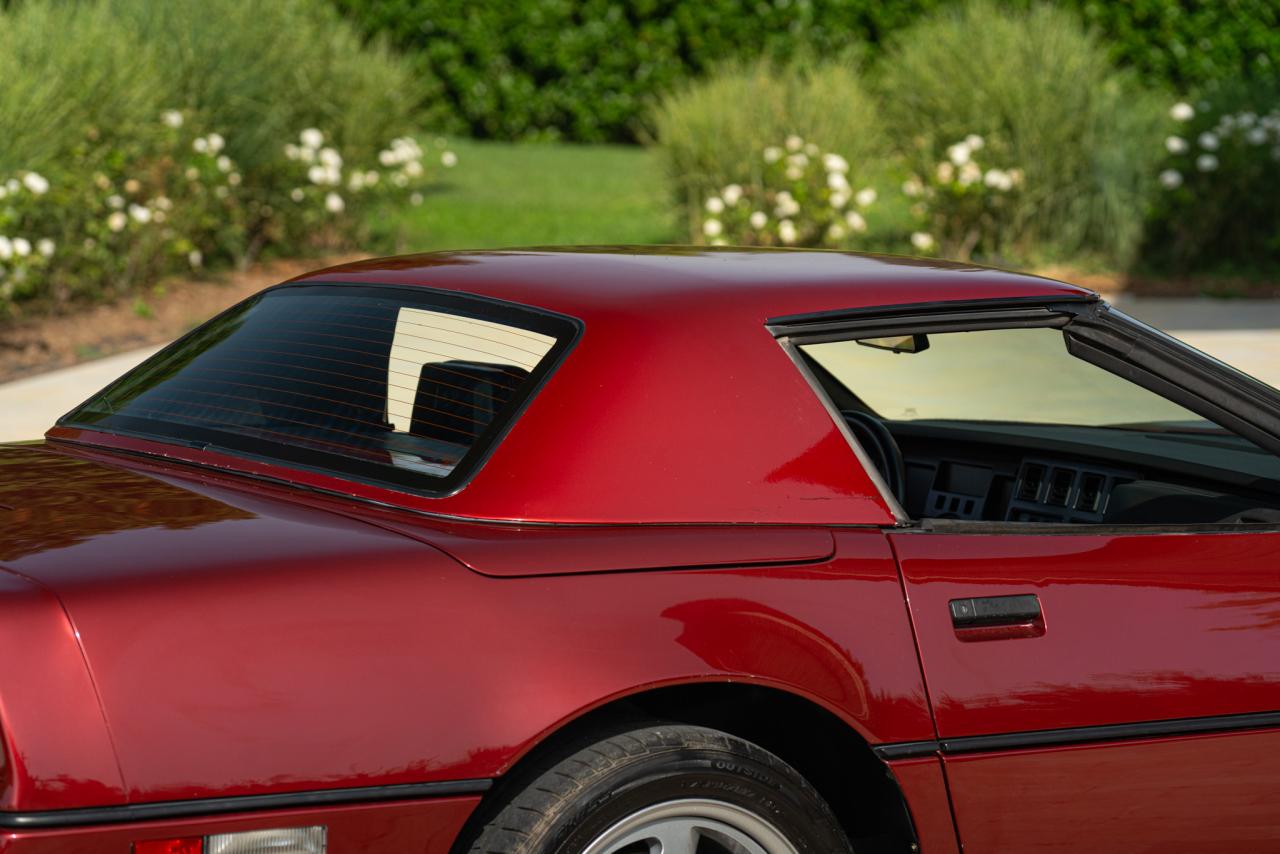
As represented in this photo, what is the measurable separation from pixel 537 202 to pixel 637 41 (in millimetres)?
5033

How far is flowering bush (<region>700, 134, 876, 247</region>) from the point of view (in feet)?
43.1

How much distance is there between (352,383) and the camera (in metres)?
3.29

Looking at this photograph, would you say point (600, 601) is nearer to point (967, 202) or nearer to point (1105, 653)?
point (1105, 653)

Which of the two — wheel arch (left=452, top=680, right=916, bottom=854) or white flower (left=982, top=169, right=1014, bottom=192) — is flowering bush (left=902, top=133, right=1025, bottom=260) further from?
A: wheel arch (left=452, top=680, right=916, bottom=854)

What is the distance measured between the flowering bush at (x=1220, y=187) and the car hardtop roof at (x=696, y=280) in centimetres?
1073

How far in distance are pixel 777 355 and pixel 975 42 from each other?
39.3ft

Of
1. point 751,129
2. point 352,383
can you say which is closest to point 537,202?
point 751,129

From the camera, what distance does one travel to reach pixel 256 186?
550 inches

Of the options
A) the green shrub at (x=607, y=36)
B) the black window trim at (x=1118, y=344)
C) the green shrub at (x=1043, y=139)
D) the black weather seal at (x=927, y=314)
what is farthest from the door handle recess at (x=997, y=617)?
the green shrub at (x=607, y=36)

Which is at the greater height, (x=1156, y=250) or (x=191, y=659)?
(x=191, y=659)

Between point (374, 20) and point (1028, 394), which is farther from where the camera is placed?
point (374, 20)

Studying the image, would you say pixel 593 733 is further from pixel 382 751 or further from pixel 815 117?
pixel 815 117

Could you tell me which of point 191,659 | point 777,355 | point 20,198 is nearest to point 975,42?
point 20,198

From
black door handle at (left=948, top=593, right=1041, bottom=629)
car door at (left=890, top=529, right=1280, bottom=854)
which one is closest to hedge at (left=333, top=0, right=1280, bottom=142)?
car door at (left=890, top=529, right=1280, bottom=854)
